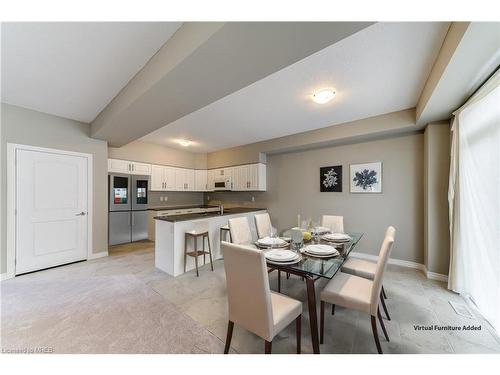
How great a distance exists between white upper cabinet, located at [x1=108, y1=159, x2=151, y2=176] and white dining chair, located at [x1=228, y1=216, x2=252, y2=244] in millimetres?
3298

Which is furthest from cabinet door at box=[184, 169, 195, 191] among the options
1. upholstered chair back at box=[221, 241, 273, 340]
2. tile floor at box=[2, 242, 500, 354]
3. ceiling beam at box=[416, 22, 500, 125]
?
ceiling beam at box=[416, 22, 500, 125]

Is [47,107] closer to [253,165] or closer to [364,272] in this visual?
[253,165]

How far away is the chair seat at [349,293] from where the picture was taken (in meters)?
1.53

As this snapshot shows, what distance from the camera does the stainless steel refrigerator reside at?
4.19 m

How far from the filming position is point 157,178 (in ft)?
16.6

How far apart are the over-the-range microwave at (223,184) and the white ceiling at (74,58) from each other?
3.23 metres

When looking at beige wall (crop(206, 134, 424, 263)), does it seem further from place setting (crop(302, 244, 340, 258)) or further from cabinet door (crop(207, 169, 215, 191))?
place setting (crop(302, 244, 340, 258))

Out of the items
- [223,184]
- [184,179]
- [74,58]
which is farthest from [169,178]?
[74,58]

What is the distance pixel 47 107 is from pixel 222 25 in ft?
11.1

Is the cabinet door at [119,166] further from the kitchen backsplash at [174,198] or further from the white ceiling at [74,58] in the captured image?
the white ceiling at [74,58]

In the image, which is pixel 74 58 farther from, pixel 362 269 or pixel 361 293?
pixel 362 269

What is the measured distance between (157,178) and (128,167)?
2.37 feet

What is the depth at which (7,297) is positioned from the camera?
2246mm

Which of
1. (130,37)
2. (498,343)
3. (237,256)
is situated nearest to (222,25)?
(130,37)
